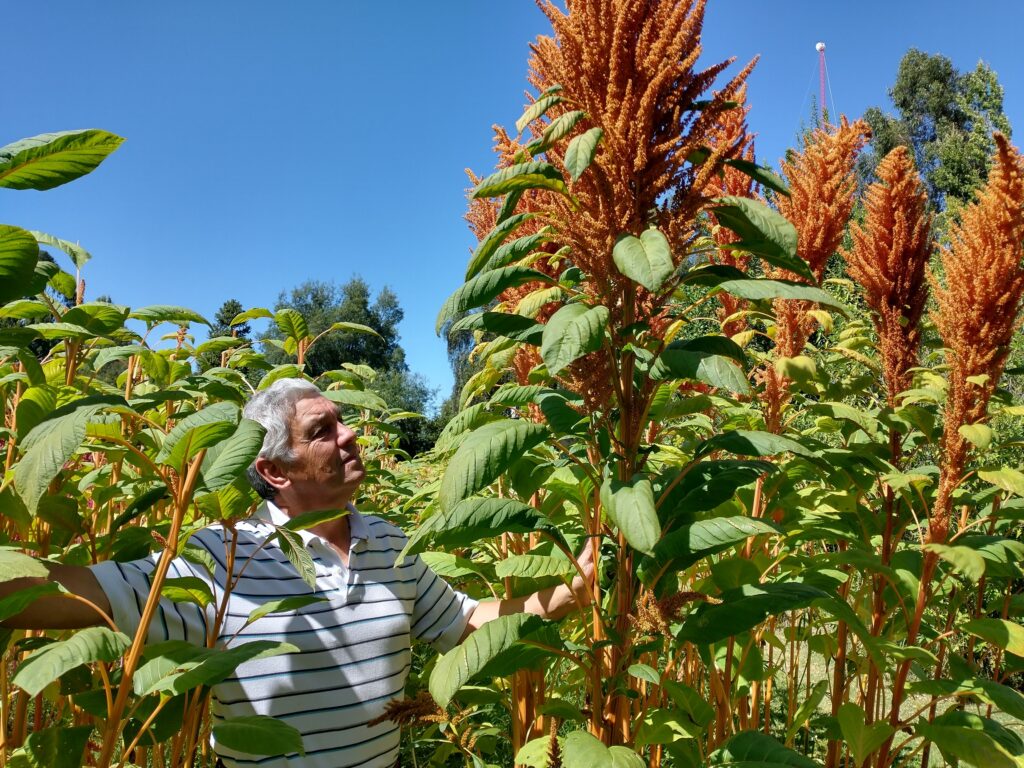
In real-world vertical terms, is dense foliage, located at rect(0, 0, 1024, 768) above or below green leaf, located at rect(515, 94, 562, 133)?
below

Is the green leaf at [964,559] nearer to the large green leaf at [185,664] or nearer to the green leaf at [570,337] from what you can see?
the green leaf at [570,337]

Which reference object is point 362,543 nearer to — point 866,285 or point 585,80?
point 585,80

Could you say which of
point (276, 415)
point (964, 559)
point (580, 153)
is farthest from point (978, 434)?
point (276, 415)

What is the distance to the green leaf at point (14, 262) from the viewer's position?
33.8 inches

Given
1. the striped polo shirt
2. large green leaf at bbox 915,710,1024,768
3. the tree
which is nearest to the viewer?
large green leaf at bbox 915,710,1024,768

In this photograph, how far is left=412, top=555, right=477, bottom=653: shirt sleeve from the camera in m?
1.99

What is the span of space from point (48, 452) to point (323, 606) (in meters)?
1.00

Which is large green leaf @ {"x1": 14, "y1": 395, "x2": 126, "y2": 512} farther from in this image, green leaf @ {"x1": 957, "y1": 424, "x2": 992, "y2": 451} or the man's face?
green leaf @ {"x1": 957, "y1": 424, "x2": 992, "y2": 451}

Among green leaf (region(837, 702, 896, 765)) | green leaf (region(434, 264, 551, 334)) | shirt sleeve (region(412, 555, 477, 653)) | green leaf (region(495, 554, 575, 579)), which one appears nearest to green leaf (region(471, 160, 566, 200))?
green leaf (region(434, 264, 551, 334))

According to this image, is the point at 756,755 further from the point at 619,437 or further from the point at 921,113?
the point at 921,113

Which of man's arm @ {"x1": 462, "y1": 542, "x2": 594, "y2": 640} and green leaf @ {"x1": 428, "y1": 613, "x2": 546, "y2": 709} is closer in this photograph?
green leaf @ {"x1": 428, "y1": 613, "x2": 546, "y2": 709}

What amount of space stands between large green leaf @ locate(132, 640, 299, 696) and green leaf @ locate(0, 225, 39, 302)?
21.4 inches

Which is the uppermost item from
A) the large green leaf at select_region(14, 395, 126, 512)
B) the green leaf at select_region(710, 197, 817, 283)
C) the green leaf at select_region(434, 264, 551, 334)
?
the green leaf at select_region(710, 197, 817, 283)

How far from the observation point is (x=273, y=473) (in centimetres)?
193
